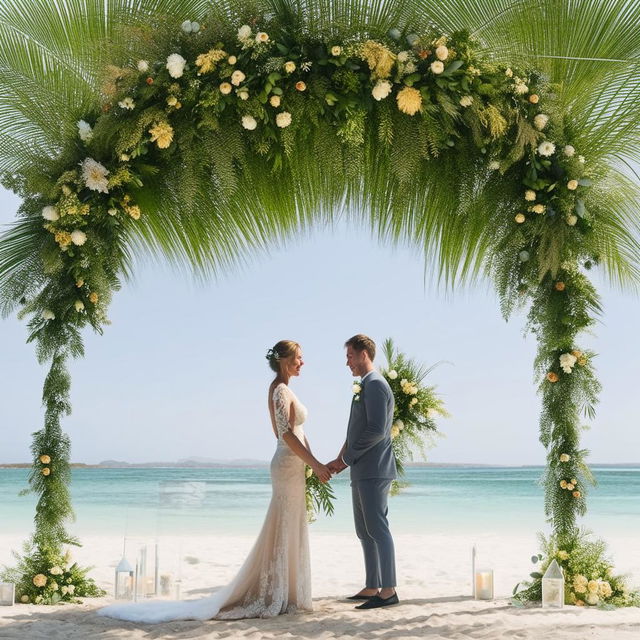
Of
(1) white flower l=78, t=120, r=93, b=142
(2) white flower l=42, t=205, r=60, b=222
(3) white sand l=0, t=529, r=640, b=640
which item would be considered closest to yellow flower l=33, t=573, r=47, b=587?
(3) white sand l=0, t=529, r=640, b=640

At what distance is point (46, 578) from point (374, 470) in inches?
89.7

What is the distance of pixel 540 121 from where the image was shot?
213 inches

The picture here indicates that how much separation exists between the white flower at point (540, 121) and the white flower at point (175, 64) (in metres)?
2.24

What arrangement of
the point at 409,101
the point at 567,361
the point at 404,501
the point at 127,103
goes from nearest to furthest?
the point at 409,101, the point at 127,103, the point at 567,361, the point at 404,501

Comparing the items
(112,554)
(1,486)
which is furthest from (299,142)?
(1,486)

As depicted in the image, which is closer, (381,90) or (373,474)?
(381,90)

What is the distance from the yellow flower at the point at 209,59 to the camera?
516 centimetres

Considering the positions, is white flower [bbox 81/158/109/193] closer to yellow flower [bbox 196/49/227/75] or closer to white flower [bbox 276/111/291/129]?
yellow flower [bbox 196/49/227/75]

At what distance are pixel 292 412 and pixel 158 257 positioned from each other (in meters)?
1.66

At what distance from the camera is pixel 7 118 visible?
6.11 m

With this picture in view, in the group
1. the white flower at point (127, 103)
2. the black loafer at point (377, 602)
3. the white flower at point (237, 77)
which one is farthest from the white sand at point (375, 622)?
the white flower at point (237, 77)

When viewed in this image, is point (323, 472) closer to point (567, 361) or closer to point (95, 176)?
point (567, 361)

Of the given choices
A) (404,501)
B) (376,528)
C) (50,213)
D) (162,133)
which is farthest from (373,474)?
(404,501)

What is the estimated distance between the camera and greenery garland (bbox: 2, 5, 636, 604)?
5207mm
